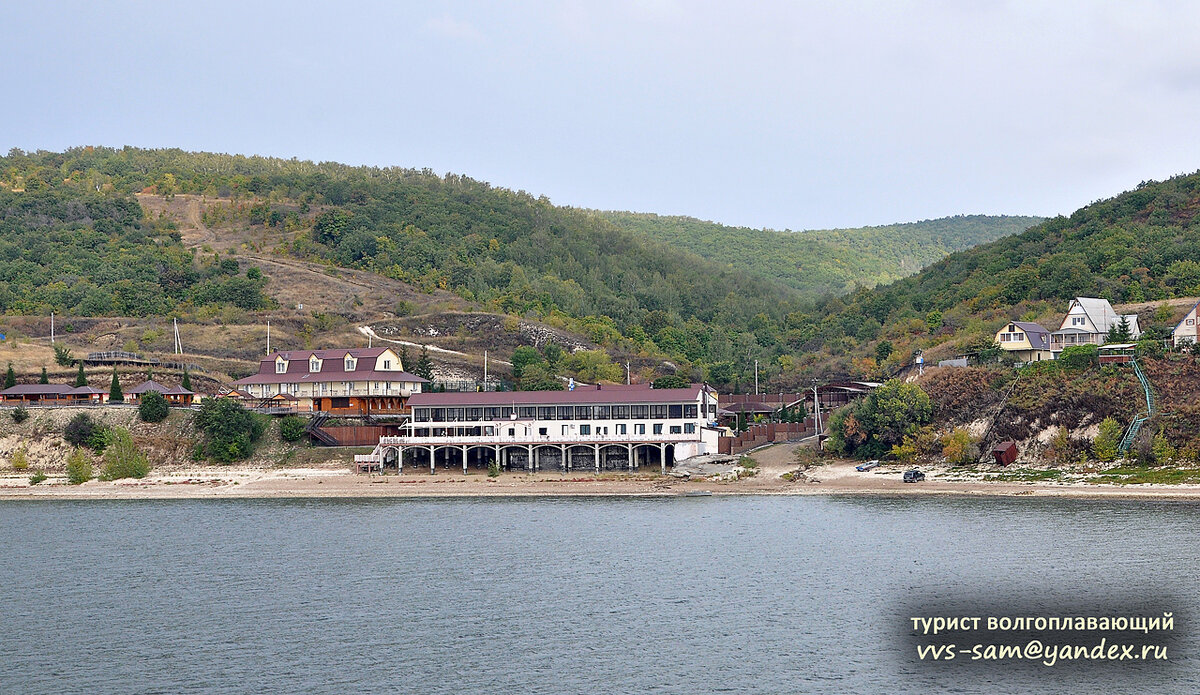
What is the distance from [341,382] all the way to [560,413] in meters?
22.3

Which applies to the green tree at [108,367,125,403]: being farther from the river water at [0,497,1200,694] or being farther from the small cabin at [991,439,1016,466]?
the small cabin at [991,439,1016,466]

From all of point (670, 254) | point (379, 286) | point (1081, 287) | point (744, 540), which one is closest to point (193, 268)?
point (379, 286)

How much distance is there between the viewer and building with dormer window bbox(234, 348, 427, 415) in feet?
303

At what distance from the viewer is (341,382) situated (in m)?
92.9

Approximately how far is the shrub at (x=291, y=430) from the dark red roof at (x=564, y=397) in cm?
900

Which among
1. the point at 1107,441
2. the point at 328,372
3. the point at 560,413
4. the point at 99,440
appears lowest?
the point at 1107,441

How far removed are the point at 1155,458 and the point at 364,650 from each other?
165 ft

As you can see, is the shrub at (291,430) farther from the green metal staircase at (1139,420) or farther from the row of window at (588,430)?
the green metal staircase at (1139,420)

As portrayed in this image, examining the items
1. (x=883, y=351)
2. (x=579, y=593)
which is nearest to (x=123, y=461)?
(x=579, y=593)

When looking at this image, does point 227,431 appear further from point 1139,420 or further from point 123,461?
point 1139,420

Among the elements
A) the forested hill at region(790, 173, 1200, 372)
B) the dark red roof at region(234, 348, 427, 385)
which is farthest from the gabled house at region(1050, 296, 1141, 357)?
the dark red roof at region(234, 348, 427, 385)

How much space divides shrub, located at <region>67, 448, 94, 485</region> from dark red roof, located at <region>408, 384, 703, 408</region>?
22.5 metres

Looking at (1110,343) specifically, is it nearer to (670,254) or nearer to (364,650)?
(364,650)

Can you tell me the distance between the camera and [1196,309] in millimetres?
81688
